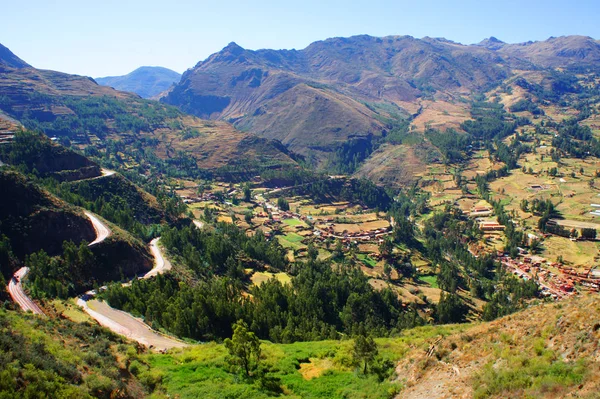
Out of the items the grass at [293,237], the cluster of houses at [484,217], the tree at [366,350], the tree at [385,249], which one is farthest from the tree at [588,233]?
the tree at [366,350]

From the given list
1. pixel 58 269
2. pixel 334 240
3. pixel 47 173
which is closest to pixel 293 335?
pixel 58 269

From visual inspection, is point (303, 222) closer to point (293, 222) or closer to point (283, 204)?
point (293, 222)

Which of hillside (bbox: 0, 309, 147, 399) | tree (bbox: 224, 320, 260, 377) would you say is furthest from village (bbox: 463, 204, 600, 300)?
hillside (bbox: 0, 309, 147, 399)

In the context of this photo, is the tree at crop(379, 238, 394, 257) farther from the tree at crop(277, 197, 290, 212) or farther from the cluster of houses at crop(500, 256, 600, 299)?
the tree at crop(277, 197, 290, 212)

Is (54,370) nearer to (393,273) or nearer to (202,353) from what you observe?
(202,353)

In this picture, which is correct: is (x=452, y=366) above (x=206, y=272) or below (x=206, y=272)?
above

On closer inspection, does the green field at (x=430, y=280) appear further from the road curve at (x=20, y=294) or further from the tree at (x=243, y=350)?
the road curve at (x=20, y=294)
